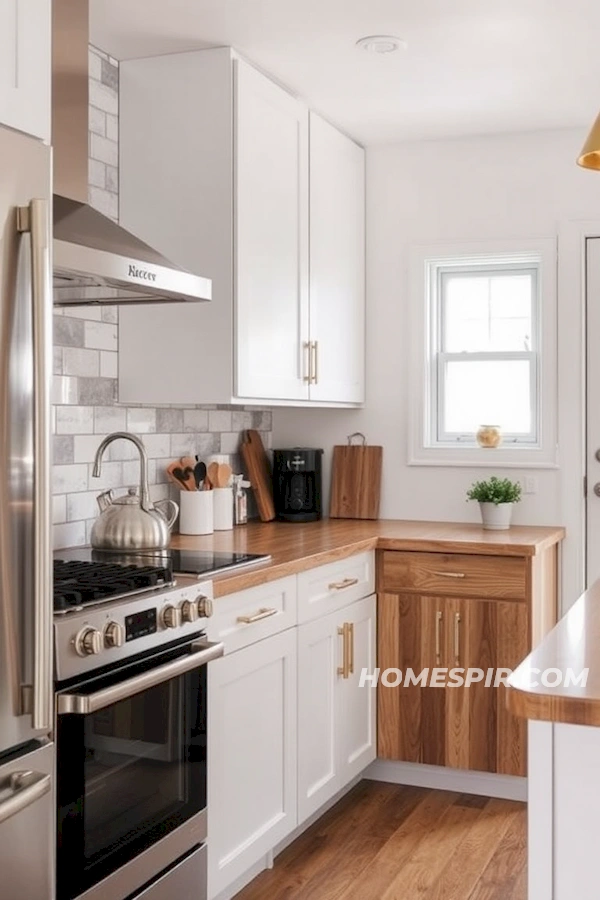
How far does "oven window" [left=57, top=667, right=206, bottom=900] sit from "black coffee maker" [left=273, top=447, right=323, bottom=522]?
5.73 feet

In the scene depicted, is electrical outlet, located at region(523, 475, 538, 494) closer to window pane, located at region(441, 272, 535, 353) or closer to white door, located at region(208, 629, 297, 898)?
window pane, located at region(441, 272, 535, 353)

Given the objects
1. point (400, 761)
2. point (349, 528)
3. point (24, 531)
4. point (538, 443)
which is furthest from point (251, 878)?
point (538, 443)

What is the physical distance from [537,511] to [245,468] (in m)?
1.18

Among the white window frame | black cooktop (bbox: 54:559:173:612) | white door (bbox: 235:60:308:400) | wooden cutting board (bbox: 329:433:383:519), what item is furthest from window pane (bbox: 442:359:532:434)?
black cooktop (bbox: 54:559:173:612)

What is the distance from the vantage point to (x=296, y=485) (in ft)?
14.2

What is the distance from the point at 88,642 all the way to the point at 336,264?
2.38 metres

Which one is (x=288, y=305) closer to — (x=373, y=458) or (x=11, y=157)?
(x=373, y=458)

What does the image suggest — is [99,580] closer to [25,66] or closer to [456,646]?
[25,66]

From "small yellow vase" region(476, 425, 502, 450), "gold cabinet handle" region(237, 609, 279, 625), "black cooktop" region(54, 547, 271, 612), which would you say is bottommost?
"gold cabinet handle" region(237, 609, 279, 625)

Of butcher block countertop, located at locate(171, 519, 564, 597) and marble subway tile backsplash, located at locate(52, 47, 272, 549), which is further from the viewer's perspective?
butcher block countertop, located at locate(171, 519, 564, 597)

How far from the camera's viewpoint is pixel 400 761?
394 cm

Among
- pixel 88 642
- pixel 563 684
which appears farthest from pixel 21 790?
A: pixel 563 684

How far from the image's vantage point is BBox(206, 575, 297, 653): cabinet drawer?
109 inches

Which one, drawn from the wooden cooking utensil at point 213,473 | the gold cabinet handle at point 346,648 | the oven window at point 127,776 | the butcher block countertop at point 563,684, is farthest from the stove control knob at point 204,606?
the wooden cooking utensil at point 213,473
